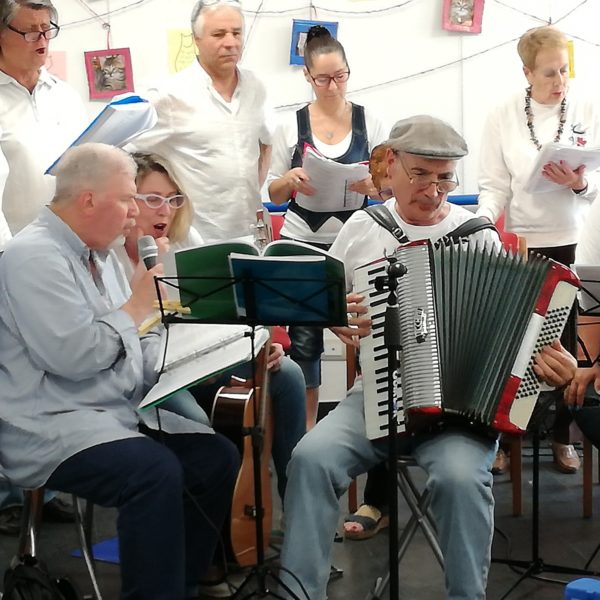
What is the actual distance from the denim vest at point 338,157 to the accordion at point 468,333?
3.67 feet

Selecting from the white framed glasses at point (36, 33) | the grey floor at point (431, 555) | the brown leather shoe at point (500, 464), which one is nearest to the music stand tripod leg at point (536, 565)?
the grey floor at point (431, 555)

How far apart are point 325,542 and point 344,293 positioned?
0.62m

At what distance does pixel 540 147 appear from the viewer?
327cm

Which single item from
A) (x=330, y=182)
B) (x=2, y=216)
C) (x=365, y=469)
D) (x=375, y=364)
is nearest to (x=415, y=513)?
(x=365, y=469)

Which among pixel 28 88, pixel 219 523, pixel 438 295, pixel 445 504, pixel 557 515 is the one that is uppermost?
pixel 28 88

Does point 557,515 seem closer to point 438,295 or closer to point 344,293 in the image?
point 438,295

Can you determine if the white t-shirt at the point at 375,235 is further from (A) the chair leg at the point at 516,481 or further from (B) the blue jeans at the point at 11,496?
(B) the blue jeans at the point at 11,496

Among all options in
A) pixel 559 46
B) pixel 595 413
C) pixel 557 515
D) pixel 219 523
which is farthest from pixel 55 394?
pixel 559 46

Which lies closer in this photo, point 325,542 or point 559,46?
point 325,542

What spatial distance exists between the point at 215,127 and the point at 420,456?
1427 mm

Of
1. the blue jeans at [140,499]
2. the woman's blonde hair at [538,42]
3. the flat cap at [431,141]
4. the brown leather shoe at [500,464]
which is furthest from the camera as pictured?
the brown leather shoe at [500,464]

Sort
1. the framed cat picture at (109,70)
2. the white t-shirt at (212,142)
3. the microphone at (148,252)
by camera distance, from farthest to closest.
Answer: the framed cat picture at (109,70)
the white t-shirt at (212,142)
the microphone at (148,252)

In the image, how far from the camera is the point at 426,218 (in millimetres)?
2406

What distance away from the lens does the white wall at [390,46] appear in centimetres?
418
